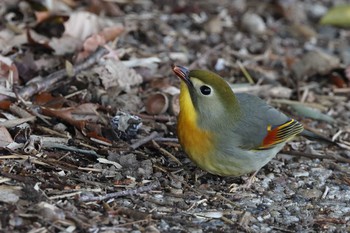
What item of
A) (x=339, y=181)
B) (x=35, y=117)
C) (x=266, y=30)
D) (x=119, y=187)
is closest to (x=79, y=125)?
(x=35, y=117)

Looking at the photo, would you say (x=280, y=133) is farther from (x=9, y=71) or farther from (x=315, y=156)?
(x=9, y=71)

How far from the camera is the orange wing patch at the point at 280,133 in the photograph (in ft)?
15.5

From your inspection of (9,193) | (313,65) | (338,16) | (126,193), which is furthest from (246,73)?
(9,193)

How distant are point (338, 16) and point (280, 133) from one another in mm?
3653

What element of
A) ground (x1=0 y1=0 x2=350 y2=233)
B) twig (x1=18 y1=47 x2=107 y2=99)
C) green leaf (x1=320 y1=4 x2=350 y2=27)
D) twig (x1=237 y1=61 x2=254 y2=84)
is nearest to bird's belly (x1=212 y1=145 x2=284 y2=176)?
ground (x1=0 y1=0 x2=350 y2=233)

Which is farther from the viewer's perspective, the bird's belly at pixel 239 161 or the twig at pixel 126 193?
the bird's belly at pixel 239 161

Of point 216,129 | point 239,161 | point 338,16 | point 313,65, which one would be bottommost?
point 239,161

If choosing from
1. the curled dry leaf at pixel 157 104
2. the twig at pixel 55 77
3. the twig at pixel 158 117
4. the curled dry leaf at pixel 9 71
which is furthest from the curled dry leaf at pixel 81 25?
the twig at pixel 158 117

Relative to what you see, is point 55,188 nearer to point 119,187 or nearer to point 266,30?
point 119,187

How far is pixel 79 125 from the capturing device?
4930 mm

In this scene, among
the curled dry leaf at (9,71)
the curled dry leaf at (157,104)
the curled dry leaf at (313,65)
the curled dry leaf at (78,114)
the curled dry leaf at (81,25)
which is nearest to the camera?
the curled dry leaf at (78,114)

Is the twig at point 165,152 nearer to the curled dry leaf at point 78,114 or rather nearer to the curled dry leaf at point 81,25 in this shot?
the curled dry leaf at point 78,114

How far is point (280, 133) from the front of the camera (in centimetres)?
482

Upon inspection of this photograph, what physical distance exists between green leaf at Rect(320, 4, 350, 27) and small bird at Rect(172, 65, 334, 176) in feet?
12.2
